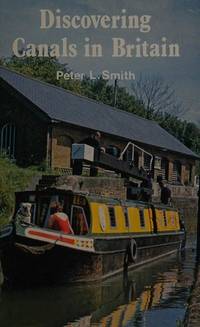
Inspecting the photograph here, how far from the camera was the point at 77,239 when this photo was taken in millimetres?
13164

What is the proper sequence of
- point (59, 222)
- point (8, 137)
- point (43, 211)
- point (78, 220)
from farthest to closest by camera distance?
1. point (8, 137)
2. point (43, 211)
3. point (78, 220)
4. point (59, 222)

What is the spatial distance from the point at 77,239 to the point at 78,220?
45.2 inches

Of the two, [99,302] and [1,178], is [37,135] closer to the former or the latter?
[1,178]

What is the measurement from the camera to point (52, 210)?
14.2m

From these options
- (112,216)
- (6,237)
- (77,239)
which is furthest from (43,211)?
(112,216)

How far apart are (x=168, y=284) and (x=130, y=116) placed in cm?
2708

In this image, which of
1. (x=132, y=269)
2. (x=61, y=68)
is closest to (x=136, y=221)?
Answer: (x=132, y=269)

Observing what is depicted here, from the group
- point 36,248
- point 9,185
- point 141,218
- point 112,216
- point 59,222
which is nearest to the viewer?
point 36,248

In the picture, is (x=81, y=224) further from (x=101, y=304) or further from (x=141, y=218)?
(x=141, y=218)

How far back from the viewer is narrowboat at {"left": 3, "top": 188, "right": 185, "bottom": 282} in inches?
502

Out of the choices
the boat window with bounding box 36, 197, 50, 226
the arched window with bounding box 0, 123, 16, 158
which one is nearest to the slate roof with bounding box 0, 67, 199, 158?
the arched window with bounding box 0, 123, 16, 158

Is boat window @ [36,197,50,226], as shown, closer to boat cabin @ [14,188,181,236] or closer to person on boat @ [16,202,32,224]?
boat cabin @ [14,188,181,236]

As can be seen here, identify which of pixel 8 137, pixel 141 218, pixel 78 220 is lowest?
pixel 141 218

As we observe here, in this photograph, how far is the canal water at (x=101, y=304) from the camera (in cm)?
1038
